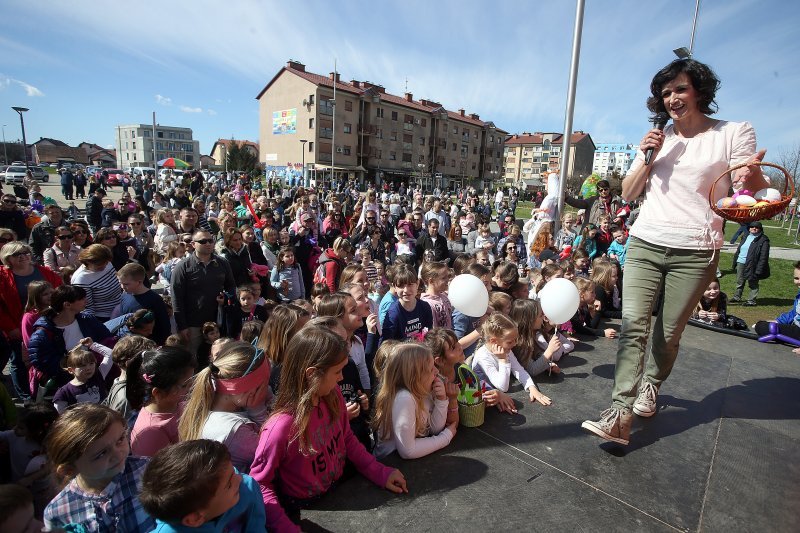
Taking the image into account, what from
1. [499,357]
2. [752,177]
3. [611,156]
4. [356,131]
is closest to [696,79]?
[752,177]

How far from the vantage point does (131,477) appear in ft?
6.17

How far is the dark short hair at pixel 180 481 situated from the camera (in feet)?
4.77

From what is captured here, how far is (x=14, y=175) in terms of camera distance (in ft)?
110

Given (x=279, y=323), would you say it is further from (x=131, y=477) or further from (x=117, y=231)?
(x=117, y=231)

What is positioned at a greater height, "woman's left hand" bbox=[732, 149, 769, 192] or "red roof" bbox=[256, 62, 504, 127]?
"red roof" bbox=[256, 62, 504, 127]

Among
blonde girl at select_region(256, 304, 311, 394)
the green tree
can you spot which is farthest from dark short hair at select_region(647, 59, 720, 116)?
the green tree

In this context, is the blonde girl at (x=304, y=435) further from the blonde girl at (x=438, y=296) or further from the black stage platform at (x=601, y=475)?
the blonde girl at (x=438, y=296)

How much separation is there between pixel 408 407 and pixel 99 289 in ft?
13.0

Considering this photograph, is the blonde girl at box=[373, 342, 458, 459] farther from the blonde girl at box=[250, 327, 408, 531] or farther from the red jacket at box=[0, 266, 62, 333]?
the red jacket at box=[0, 266, 62, 333]

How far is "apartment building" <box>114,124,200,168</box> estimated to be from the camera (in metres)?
99.2

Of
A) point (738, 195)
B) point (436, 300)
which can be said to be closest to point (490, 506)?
point (738, 195)

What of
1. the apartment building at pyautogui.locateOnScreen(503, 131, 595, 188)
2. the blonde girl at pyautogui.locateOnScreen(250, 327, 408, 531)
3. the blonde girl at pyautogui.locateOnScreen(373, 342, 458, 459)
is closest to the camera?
the blonde girl at pyautogui.locateOnScreen(250, 327, 408, 531)

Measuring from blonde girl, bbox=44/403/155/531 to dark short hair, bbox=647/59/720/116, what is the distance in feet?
11.6

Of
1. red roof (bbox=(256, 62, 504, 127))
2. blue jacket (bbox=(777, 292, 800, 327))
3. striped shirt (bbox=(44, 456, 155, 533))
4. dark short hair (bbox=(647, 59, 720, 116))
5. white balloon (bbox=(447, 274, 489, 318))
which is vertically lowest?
striped shirt (bbox=(44, 456, 155, 533))
